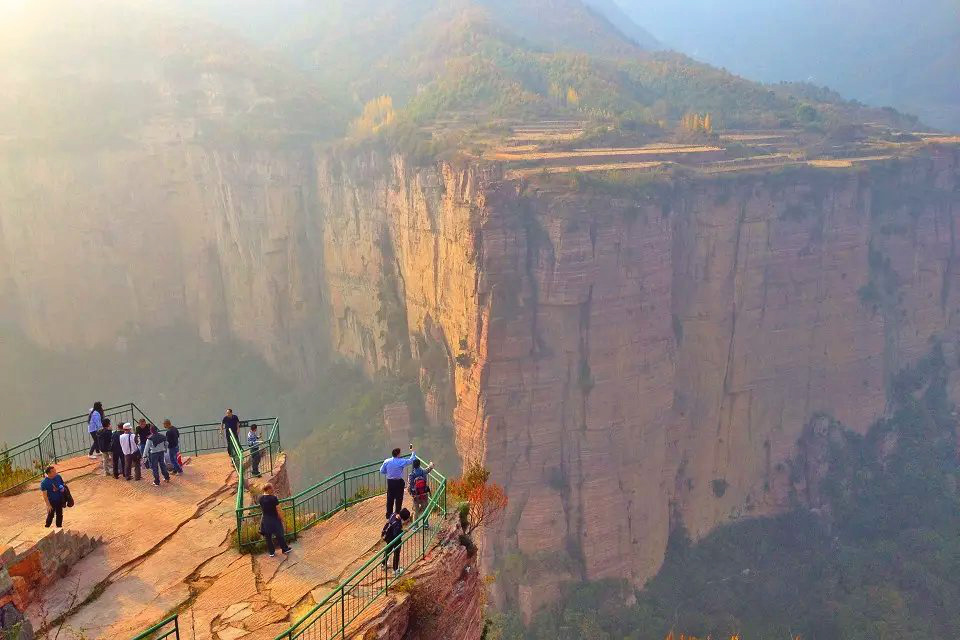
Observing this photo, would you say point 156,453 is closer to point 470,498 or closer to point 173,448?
point 173,448

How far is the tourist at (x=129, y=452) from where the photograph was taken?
55.1 feet

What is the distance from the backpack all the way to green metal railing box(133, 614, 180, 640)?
395 cm

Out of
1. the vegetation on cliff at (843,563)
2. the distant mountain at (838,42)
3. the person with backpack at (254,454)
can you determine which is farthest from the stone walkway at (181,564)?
the distant mountain at (838,42)

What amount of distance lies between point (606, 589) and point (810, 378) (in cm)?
1399

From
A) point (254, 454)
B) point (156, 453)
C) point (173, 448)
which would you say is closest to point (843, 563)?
point (254, 454)

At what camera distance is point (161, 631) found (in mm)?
11625

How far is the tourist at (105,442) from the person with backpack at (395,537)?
7422 mm

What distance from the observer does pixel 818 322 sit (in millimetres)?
38062

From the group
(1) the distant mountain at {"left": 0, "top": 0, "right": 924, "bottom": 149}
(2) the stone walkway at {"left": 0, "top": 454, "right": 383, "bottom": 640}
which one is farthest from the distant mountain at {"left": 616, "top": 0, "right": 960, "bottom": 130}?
(2) the stone walkway at {"left": 0, "top": 454, "right": 383, "bottom": 640}

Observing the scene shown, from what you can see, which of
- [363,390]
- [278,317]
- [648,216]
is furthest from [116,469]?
[278,317]

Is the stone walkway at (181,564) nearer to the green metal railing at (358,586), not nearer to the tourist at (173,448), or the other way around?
the green metal railing at (358,586)

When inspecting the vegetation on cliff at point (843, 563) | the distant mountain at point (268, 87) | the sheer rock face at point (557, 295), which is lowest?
→ the vegetation on cliff at point (843, 563)

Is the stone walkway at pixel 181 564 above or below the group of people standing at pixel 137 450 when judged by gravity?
below

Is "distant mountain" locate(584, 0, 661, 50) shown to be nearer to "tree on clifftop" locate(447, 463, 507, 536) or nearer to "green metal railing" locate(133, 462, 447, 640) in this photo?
"tree on clifftop" locate(447, 463, 507, 536)
